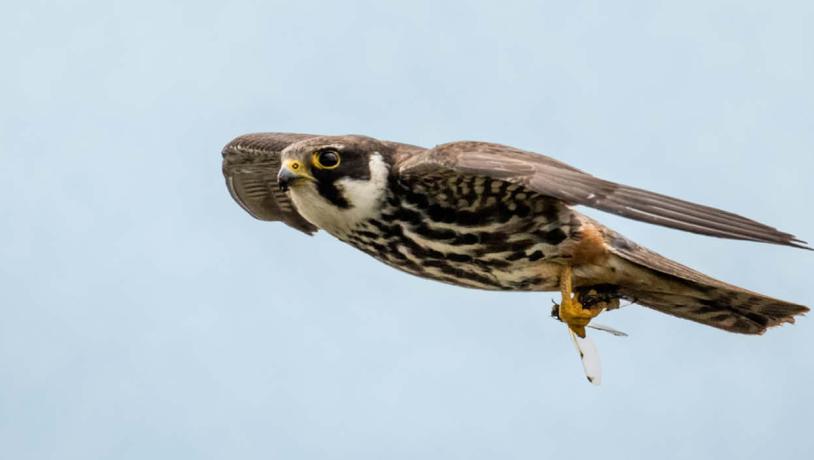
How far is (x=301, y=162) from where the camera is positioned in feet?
32.2

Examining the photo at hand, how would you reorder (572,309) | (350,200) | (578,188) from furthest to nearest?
(572,309)
(350,200)
(578,188)

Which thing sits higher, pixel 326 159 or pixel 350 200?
pixel 326 159

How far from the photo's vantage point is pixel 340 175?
32.3ft

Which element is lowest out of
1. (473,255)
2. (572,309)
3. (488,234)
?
(572,309)

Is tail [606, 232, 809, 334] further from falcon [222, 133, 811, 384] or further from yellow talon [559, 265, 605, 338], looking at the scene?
yellow talon [559, 265, 605, 338]

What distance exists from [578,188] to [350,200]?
1.67m

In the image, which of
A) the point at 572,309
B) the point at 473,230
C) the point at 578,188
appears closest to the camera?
the point at 578,188

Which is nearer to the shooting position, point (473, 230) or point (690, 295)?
point (473, 230)

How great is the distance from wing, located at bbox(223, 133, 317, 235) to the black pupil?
4.94ft

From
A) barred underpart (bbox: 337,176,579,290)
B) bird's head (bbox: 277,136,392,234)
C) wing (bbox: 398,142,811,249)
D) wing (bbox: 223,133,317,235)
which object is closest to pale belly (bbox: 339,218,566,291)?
barred underpart (bbox: 337,176,579,290)

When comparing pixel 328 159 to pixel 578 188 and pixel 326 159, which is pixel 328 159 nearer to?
pixel 326 159

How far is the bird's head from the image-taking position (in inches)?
383

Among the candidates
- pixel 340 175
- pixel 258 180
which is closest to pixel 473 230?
pixel 340 175

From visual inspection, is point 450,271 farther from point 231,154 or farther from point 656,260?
point 231,154
